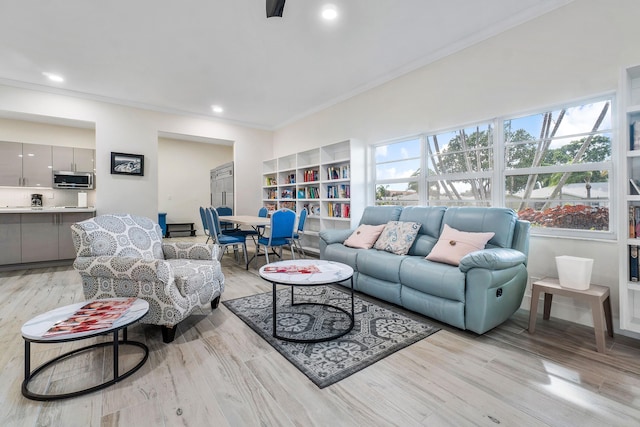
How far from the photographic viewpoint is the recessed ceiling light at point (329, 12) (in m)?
2.56

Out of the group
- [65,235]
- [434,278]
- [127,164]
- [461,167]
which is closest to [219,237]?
[127,164]

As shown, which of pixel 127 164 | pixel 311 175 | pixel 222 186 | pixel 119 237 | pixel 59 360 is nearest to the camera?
pixel 59 360

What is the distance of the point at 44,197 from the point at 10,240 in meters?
1.26

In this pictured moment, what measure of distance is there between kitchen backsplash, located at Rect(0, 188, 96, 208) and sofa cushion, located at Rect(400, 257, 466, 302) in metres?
6.08

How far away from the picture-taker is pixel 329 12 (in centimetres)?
263

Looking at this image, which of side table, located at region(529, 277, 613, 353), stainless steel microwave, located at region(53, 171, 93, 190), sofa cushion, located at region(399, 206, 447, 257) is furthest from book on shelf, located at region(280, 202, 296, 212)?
side table, located at region(529, 277, 613, 353)

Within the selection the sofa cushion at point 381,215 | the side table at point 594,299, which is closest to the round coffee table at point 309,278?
the sofa cushion at point 381,215

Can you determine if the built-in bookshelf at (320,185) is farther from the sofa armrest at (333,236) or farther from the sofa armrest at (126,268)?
the sofa armrest at (126,268)

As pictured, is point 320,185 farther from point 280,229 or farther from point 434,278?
point 434,278

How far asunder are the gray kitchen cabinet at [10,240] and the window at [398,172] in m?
5.43

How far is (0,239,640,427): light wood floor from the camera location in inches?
53.5

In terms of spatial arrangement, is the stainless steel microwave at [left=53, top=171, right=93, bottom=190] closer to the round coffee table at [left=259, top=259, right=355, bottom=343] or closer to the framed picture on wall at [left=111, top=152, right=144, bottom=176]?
the framed picture on wall at [left=111, top=152, right=144, bottom=176]

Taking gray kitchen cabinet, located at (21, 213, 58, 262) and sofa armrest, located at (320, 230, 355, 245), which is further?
gray kitchen cabinet, located at (21, 213, 58, 262)

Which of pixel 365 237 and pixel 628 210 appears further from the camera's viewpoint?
pixel 365 237
